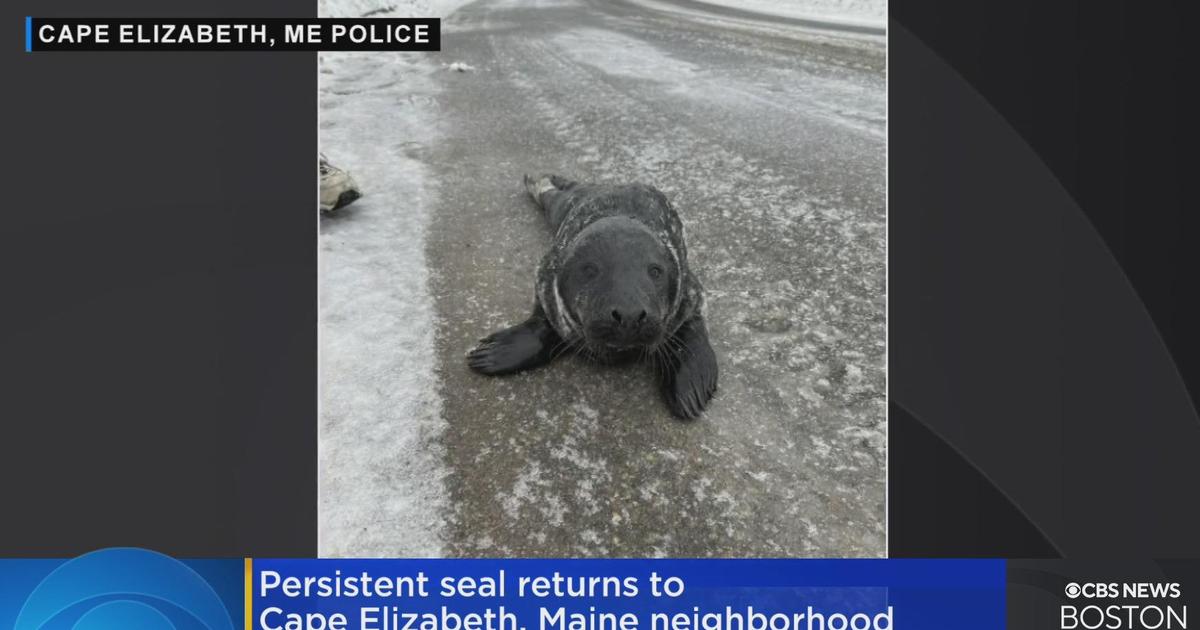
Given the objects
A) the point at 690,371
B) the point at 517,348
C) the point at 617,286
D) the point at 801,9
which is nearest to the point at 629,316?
the point at 617,286

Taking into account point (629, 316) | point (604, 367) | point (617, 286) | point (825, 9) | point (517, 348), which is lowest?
point (604, 367)

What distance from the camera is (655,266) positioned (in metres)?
3.74

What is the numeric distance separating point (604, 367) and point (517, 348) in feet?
1.61

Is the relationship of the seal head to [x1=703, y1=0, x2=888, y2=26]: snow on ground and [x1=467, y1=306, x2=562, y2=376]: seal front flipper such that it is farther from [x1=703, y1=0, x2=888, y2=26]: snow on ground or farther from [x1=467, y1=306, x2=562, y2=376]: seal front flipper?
[x1=703, y1=0, x2=888, y2=26]: snow on ground

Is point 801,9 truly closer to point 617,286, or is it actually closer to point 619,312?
point 617,286

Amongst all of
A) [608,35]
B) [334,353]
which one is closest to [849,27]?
[608,35]

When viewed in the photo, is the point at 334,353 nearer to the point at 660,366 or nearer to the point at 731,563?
the point at 660,366

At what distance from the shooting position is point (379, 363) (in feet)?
13.6

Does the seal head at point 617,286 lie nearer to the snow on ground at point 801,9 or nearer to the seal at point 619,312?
the seal at point 619,312

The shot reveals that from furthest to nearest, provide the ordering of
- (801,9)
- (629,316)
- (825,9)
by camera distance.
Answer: (801,9) → (825,9) → (629,316)

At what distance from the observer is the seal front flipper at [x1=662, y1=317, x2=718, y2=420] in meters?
3.71

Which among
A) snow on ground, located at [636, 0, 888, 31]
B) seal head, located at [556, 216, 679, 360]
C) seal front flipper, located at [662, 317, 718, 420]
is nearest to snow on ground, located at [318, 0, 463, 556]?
seal head, located at [556, 216, 679, 360]

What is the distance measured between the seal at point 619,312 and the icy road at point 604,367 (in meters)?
0.12

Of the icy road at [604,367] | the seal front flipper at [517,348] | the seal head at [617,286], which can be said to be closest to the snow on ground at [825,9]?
the icy road at [604,367]
